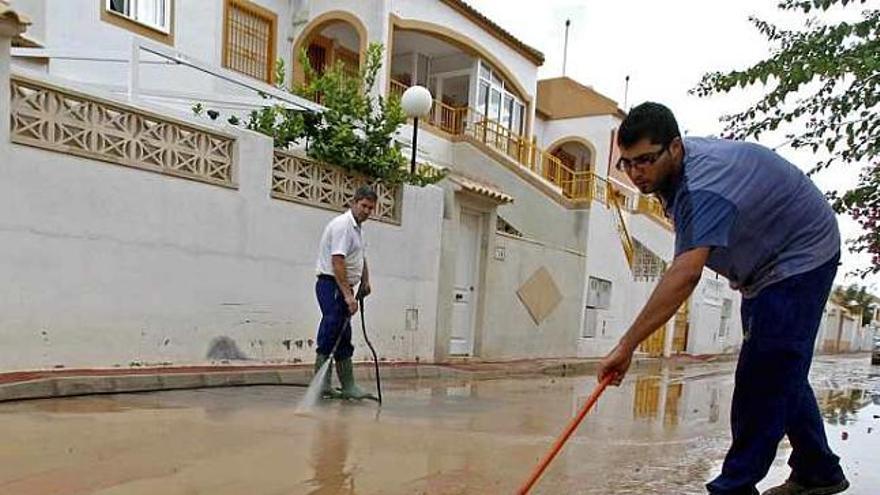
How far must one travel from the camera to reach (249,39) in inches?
526

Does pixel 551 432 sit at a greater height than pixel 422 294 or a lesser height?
lesser

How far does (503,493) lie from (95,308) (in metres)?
4.03

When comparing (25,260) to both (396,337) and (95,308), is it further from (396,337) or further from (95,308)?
(396,337)

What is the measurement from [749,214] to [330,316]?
362 cm

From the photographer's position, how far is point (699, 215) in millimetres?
2271

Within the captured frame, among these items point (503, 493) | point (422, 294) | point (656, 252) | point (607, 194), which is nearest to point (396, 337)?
point (422, 294)

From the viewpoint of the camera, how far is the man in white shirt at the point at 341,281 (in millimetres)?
5312

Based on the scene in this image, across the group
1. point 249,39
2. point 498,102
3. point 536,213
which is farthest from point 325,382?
point 498,102

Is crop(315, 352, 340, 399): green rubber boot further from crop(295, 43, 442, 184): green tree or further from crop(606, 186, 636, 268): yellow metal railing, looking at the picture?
crop(606, 186, 636, 268): yellow metal railing

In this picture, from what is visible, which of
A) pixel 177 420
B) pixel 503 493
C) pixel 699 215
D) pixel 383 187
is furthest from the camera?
pixel 383 187

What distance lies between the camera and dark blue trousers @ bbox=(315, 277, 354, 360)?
540cm

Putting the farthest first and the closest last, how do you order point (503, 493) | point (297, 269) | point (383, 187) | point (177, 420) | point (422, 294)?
point (422, 294)
point (383, 187)
point (297, 269)
point (177, 420)
point (503, 493)

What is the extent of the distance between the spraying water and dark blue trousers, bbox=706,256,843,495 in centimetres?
321

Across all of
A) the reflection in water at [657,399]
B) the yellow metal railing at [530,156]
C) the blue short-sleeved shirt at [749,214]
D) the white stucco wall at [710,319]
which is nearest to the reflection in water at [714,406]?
the reflection in water at [657,399]
